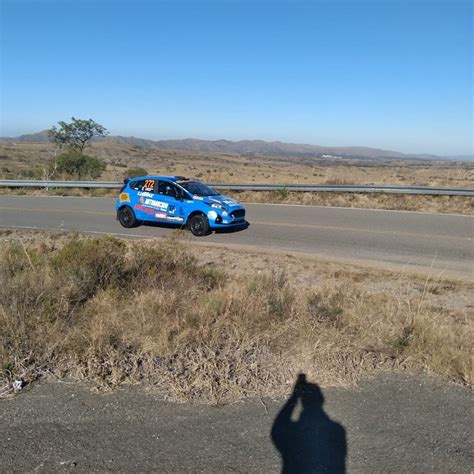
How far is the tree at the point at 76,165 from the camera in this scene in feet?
109

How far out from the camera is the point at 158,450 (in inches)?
127

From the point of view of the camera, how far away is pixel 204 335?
4.62m

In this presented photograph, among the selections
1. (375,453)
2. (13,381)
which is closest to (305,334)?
(375,453)

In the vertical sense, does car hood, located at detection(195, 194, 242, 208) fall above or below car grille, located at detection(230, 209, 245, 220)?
above

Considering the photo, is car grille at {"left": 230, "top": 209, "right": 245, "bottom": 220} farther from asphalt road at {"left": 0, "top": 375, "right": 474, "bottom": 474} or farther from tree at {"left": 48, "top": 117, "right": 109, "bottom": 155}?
tree at {"left": 48, "top": 117, "right": 109, "bottom": 155}

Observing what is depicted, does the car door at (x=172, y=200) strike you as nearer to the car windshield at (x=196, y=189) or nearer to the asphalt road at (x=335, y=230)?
the car windshield at (x=196, y=189)

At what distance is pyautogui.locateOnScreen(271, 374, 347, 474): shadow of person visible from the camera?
310 cm

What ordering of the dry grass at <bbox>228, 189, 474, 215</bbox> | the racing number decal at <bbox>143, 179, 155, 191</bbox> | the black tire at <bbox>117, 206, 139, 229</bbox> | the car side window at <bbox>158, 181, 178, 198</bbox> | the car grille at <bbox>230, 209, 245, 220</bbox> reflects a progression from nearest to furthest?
1. the car grille at <bbox>230, 209, 245, 220</bbox>
2. the car side window at <bbox>158, 181, 178, 198</bbox>
3. the racing number decal at <bbox>143, 179, 155, 191</bbox>
4. the black tire at <bbox>117, 206, 139, 229</bbox>
5. the dry grass at <bbox>228, 189, 474, 215</bbox>

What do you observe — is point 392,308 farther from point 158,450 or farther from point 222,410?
point 158,450

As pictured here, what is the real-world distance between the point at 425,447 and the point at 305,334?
1.73 meters

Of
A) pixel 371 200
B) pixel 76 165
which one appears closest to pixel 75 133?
→ pixel 76 165

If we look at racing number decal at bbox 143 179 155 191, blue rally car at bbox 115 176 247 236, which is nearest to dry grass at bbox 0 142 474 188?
blue rally car at bbox 115 176 247 236

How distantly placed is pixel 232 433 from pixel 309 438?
1.85ft

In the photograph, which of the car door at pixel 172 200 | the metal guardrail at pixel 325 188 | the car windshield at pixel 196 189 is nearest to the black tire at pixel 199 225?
the car door at pixel 172 200
